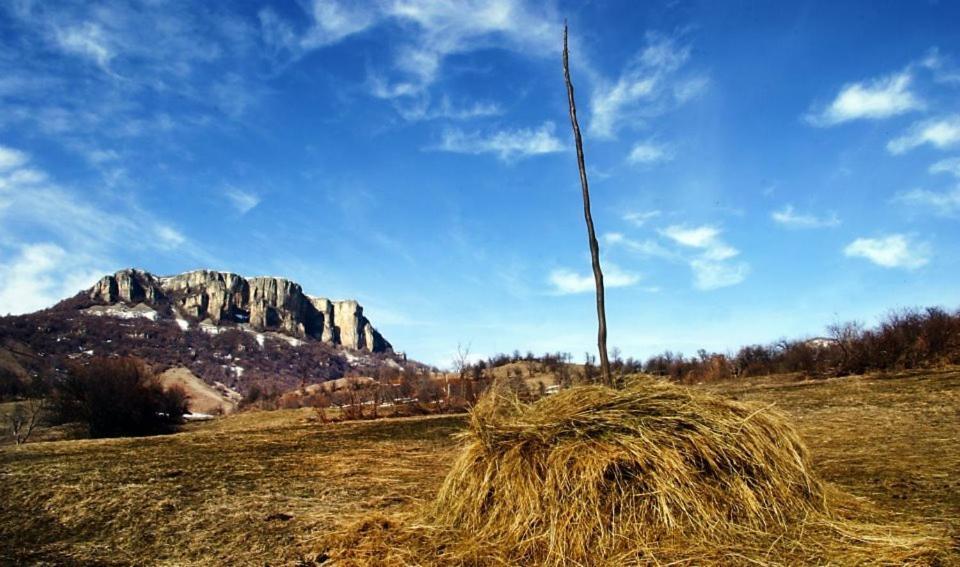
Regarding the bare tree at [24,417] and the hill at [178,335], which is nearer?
the bare tree at [24,417]

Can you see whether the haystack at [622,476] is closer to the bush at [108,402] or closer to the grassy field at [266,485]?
the grassy field at [266,485]

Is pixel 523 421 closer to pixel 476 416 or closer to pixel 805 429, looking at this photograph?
pixel 476 416

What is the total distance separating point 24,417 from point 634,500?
Answer: 2692cm

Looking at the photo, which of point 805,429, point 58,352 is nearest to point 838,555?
point 805,429

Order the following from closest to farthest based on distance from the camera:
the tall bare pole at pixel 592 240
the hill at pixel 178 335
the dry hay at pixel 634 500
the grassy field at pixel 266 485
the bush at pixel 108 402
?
the dry hay at pixel 634 500 → the grassy field at pixel 266 485 → the tall bare pole at pixel 592 240 → the bush at pixel 108 402 → the hill at pixel 178 335

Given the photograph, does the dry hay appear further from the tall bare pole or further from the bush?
the bush

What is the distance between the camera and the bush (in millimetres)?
22953

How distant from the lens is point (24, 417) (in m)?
22.4

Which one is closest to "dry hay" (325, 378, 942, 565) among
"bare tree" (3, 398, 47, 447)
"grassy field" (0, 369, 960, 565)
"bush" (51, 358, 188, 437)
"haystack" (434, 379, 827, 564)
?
"haystack" (434, 379, 827, 564)

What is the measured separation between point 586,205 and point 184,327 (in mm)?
184774

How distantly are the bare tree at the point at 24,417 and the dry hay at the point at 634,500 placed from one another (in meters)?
21.9

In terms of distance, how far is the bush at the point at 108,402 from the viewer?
23.0m

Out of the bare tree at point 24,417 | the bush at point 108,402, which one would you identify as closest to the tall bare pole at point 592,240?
the bare tree at point 24,417

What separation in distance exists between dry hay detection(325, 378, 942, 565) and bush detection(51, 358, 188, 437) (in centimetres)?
2361
